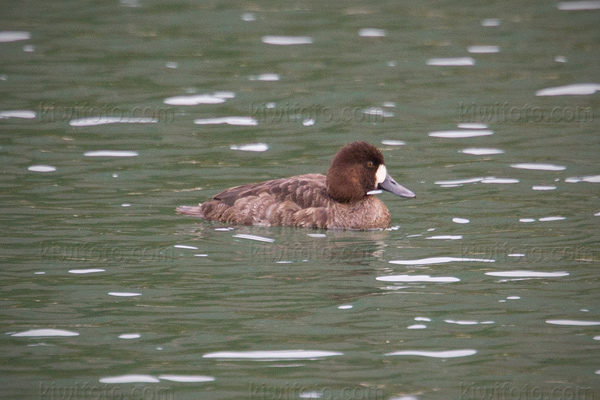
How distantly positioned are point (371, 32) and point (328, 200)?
9.02 meters

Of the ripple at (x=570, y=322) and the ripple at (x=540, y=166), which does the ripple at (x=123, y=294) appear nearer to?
the ripple at (x=570, y=322)

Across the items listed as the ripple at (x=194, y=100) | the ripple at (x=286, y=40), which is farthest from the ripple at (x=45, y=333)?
the ripple at (x=286, y=40)

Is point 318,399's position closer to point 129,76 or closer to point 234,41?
point 129,76

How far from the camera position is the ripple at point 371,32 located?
20141 mm

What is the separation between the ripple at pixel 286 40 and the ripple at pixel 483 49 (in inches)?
119

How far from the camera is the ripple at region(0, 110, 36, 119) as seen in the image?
16094 mm

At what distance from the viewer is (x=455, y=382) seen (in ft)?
25.0

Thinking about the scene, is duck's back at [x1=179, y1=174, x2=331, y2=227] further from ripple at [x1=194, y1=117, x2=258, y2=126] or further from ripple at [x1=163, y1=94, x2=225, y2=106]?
ripple at [x1=163, y1=94, x2=225, y2=106]

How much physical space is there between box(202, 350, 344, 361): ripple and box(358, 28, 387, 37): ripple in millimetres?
12834

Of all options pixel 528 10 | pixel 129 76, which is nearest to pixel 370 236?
pixel 129 76

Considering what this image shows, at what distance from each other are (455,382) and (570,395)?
82 centimetres

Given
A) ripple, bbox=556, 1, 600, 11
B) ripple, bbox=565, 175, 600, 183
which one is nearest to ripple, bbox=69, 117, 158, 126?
ripple, bbox=565, 175, 600, 183

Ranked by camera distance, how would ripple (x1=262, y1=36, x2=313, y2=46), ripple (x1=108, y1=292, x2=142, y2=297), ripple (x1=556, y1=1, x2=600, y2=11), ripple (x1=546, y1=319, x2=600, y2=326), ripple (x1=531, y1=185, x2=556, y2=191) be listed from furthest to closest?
ripple (x1=556, y1=1, x2=600, y2=11) → ripple (x1=262, y1=36, x2=313, y2=46) → ripple (x1=531, y1=185, x2=556, y2=191) → ripple (x1=108, y1=292, x2=142, y2=297) → ripple (x1=546, y1=319, x2=600, y2=326)

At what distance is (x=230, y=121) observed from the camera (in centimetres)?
1580
